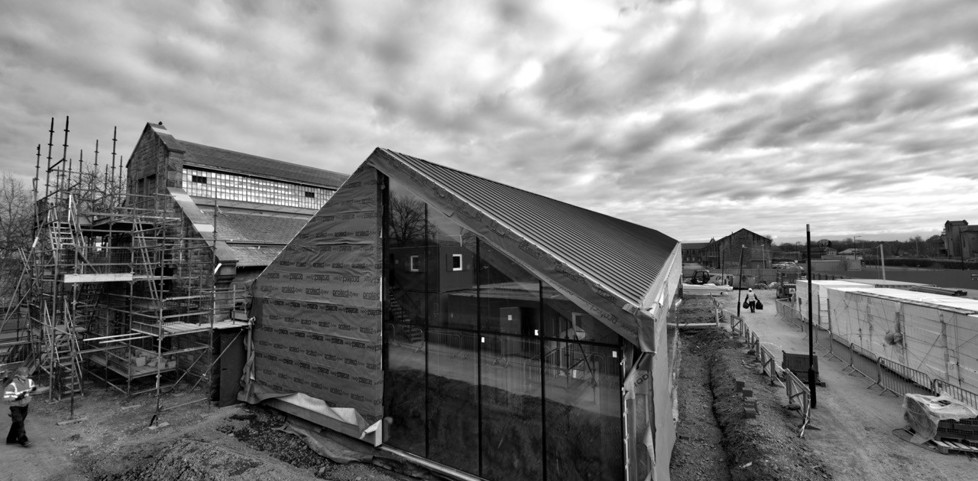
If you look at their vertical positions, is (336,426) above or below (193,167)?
below

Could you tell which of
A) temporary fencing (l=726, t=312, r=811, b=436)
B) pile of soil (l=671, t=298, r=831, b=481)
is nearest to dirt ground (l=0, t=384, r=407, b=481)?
pile of soil (l=671, t=298, r=831, b=481)

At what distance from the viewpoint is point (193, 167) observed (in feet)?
76.9

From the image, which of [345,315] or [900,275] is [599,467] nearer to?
[345,315]

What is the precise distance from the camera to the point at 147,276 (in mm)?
15422

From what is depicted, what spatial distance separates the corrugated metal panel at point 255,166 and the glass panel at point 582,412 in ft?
80.0

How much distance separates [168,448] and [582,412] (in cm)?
1050

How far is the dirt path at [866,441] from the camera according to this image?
10.2 m

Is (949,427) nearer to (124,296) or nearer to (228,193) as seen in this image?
(124,296)

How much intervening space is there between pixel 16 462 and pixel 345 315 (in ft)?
28.3

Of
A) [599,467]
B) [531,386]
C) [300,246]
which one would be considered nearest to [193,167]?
[300,246]

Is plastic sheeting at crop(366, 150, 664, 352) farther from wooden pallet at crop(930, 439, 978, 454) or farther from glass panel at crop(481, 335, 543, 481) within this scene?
wooden pallet at crop(930, 439, 978, 454)

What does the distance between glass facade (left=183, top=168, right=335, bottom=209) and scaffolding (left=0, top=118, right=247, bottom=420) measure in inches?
203

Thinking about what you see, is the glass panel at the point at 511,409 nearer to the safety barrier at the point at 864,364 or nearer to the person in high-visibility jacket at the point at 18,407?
the person in high-visibility jacket at the point at 18,407

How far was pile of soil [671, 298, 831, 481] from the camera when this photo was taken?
10.2 m
